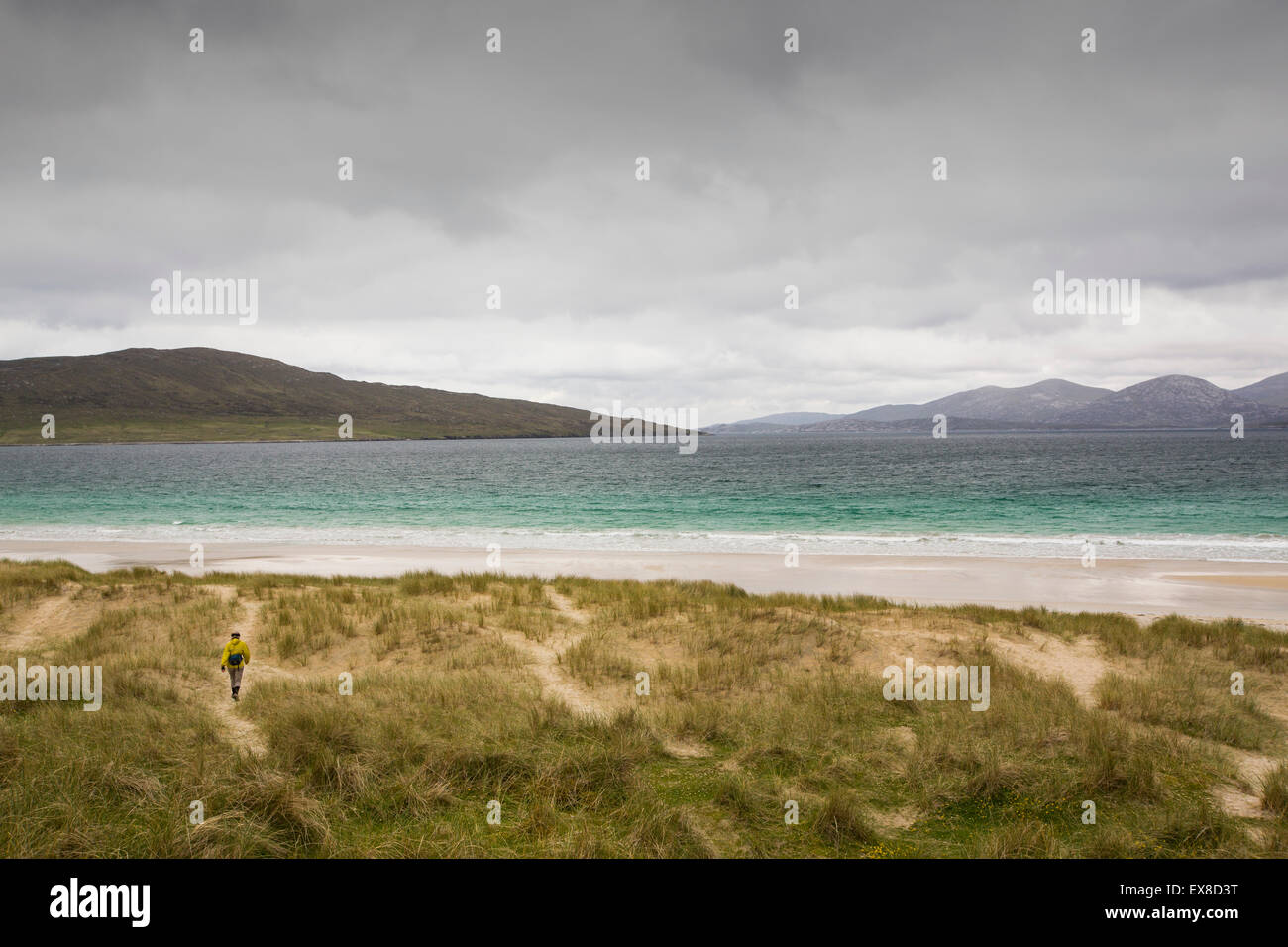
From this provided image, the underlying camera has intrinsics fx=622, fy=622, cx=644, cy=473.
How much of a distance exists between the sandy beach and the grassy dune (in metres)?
5.90

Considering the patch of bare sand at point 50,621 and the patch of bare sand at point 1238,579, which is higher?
the patch of bare sand at point 50,621

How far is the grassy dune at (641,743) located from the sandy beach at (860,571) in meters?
5.90

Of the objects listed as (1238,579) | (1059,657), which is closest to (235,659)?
(1059,657)

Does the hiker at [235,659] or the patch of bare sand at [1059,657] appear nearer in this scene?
the hiker at [235,659]

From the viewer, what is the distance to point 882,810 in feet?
20.5

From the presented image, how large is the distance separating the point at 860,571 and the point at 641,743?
1939 centimetres

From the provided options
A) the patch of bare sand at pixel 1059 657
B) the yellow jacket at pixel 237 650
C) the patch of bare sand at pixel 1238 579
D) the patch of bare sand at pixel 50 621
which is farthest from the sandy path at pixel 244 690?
the patch of bare sand at pixel 1238 579

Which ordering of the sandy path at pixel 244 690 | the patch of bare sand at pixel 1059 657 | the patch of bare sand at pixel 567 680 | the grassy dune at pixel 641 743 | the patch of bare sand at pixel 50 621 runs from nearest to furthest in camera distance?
the grassy dune at pixel 641 743 < the sandy path at pixel 244 690 < the patch of bare sand at pixel 567 680 < the patch of bare sand at pixel 1059 657 < the patch of bare sand at pixel 50 621

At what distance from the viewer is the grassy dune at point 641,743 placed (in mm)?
5496

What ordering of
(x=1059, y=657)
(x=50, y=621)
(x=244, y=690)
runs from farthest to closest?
1. (x=50, y=621)
2. (x=1059, y=657)
3. (x=244, y=690)

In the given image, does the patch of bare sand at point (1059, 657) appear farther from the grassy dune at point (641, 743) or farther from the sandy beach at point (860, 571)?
the sandy beach at point (860, 571)

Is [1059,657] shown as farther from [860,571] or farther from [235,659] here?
[235,659]

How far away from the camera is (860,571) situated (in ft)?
81.5

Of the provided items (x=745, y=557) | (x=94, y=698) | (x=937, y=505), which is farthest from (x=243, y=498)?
(x=937, y=505)
